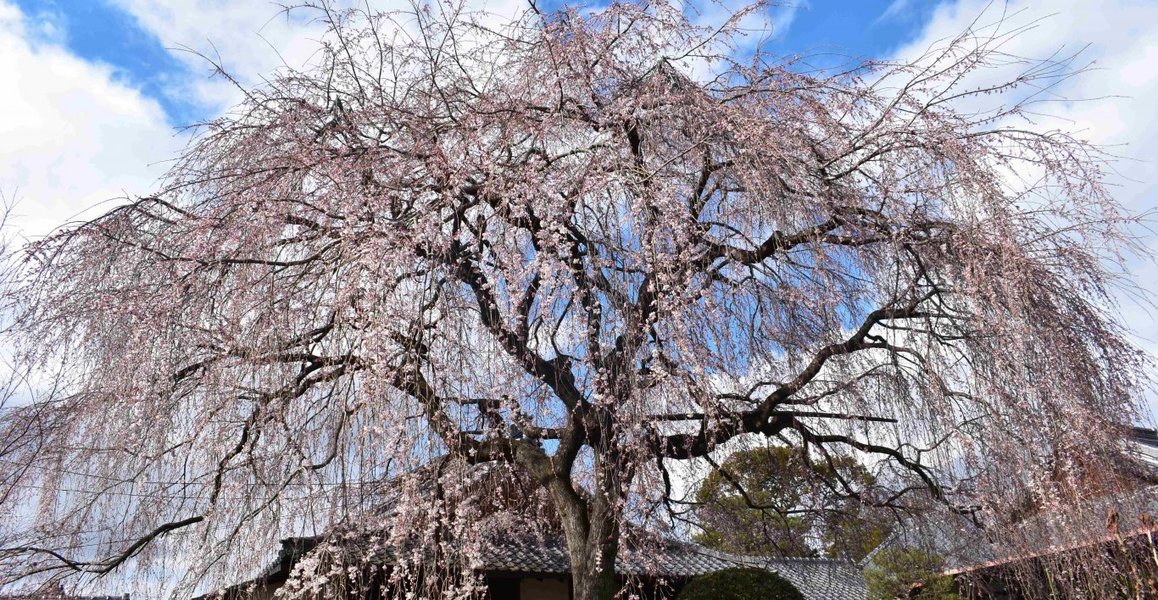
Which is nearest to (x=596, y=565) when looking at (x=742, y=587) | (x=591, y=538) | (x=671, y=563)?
(x=591, y=538)

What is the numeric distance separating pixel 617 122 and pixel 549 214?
2.55ft

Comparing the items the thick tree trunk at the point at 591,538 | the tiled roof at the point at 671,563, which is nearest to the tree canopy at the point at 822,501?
the tiled roof at the point at 671,563

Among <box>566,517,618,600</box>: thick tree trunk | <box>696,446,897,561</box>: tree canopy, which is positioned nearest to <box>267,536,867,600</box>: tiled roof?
<box>566,517,618,600</box>: thick tree trunk

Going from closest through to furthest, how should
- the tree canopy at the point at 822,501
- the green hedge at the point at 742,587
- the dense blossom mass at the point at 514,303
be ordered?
1. the dense blossom mass at the point at 514,303
2. the tree canopy at the point at 822,501
3. the green hedge at the point at 742,587

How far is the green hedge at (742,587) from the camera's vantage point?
8070 mm

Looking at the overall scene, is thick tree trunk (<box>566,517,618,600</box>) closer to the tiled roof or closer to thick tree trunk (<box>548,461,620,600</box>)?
thick tree trunk (<box>548,461,620,600</box>)

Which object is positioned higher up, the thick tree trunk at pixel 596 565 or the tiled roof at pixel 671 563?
the tiled roof at pixel 671 563

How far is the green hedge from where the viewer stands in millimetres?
8070

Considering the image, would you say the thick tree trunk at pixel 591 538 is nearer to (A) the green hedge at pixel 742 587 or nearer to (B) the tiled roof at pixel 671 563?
(B) the tiled roof at pixel 671 563

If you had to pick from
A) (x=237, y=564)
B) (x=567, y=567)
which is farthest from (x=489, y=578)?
(x=237, y=564)

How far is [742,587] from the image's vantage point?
815cm

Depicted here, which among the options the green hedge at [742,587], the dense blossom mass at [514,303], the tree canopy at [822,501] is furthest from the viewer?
the green hedge at [742,587]

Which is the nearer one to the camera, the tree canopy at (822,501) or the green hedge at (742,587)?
the tree canopy at (822,501)

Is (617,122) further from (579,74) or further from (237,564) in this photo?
(237,564)
